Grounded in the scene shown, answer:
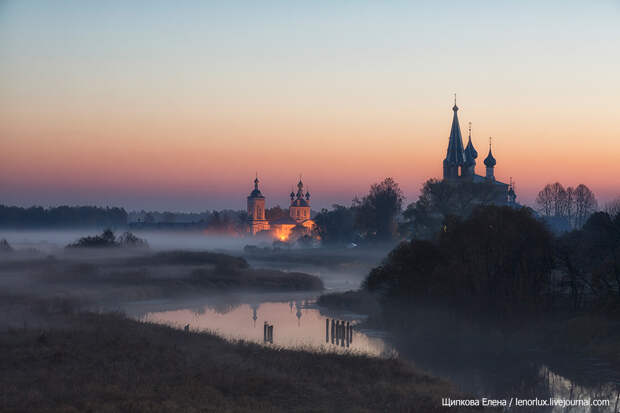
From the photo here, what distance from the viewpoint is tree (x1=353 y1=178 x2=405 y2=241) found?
87062mm

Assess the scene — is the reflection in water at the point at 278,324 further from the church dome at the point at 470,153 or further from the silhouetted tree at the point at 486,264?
the church dome at the point at 470,153

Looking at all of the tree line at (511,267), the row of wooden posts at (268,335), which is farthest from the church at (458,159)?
the row of wooden posts at (268,335)

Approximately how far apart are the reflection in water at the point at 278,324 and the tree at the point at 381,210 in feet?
112

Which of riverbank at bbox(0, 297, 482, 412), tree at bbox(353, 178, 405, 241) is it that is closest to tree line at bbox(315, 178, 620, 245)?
tree at bbox(353, 178, 405, 241)

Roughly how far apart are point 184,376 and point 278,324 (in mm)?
20761

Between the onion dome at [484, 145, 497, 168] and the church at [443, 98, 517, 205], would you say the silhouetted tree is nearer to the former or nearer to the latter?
the church at [443, 98, 517, 205]

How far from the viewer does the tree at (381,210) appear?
87.1 meters

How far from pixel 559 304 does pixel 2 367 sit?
26.4 metres

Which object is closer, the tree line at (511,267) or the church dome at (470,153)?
the tree line at (511,267)

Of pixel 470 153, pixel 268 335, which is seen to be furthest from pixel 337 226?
pixel 268 335

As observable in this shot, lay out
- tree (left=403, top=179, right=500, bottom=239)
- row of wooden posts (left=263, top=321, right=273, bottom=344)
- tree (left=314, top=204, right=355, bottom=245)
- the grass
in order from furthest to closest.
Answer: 1. tree (left=314, top=204, right=355, bottom=245)
2. tree (left=403, top=179, right=500, bottom=239)
3. the grass
4. row of wooden posts (left=263, top=321, right=273, bottom=344)

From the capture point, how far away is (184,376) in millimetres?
21359

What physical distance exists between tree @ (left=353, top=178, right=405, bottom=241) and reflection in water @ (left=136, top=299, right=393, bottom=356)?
3415 cm

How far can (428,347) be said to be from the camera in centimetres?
3416
